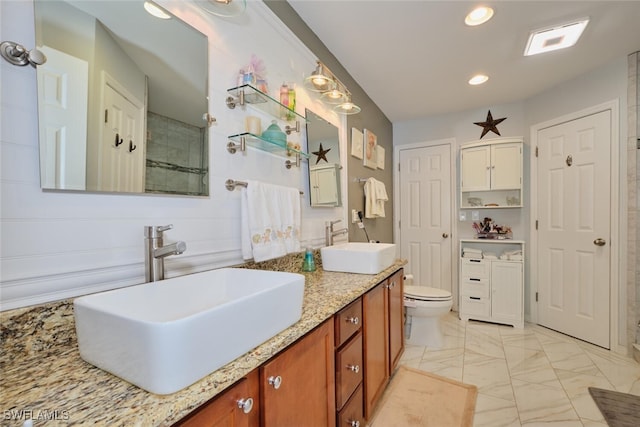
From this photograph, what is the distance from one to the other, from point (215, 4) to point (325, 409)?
5.48 ft

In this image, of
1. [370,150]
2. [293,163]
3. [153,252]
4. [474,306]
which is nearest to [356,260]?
[293,163]

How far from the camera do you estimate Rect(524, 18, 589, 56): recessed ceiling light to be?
1893mm

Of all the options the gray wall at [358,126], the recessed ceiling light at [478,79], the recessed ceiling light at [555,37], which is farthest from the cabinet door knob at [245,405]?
A: the recessed ceiling light at [478,79]

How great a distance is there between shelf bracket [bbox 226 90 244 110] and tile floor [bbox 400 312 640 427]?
2113mm

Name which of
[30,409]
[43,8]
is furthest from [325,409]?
[43,8]

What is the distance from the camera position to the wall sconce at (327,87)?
5.59 ft

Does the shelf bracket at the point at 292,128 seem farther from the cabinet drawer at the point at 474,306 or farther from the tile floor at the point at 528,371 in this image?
the cabinet drawer at the point at 474,306

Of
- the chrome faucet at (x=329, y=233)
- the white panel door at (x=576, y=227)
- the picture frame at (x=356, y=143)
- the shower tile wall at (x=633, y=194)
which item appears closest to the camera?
the chrome faucet at (x=329, y=233)

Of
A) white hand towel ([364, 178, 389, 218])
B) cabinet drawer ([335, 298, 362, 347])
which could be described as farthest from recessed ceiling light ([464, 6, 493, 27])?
cabinet drawer ([335, 298, 362, 347])

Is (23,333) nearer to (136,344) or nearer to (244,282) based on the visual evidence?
(136,344)

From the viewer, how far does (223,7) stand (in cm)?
121

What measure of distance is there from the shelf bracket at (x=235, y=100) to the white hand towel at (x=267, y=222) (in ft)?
1.17

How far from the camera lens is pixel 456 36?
1.98 metres

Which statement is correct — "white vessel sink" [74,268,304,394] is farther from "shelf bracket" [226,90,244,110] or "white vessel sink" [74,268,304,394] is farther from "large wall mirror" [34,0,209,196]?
"shelf bracket" [226,90,244,110]
